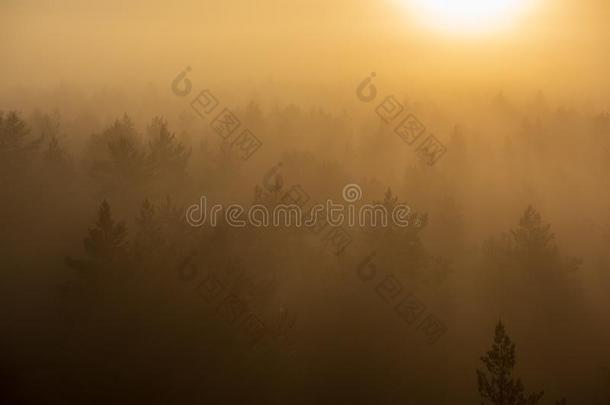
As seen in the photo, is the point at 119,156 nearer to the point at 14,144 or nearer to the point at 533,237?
the point at 14,144

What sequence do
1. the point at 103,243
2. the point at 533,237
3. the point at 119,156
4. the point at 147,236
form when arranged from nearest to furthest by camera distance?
the point at 103,243
the point at 147,236
the point at 533,237
the point at 119,156

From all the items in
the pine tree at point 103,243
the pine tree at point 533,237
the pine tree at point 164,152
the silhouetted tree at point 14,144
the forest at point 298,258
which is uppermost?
the silhouetted tree at point 14,144

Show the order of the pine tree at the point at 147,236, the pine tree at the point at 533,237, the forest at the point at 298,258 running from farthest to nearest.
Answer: the pine tree at the point at 533,237
the pine tree at the point at 147,236
the forest at the point at 298,258

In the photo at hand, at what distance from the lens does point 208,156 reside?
7480mm

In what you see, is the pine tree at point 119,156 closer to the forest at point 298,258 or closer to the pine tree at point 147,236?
the forest at point 298,258

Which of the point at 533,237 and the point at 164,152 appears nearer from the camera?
the point at 533,237

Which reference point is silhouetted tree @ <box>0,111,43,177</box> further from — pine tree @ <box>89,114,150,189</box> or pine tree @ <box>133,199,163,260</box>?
pine tree @ <box>133,199,163,260</box>

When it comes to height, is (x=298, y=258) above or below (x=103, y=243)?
below

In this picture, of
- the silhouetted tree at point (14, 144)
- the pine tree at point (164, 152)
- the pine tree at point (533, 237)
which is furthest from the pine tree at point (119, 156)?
the pine tree at point (533, 237)

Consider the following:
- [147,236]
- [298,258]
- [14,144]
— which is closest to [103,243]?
[147,236]

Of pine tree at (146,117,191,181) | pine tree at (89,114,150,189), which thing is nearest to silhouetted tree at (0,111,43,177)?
pine tree at (89,114,150,189)

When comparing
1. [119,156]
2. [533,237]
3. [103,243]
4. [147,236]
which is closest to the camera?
[103,243]

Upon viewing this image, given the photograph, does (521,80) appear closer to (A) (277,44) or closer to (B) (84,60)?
(A) (277,44)

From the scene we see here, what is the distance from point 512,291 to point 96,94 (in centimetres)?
744
